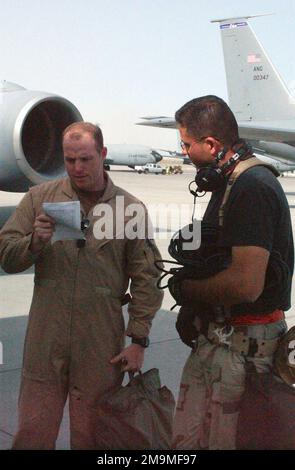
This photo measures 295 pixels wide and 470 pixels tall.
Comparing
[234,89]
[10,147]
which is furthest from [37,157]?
[234,89]

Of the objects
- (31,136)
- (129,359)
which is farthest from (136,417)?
(31,136)

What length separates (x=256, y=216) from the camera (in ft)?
7.16

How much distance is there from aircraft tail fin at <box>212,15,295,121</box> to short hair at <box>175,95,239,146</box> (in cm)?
2341

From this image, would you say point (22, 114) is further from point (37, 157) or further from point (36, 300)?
point (36, 300)

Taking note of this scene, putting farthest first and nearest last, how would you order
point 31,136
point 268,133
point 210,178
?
point 268,133 < point 31,136 < point 210,178

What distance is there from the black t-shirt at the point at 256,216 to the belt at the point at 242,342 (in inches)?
3.0

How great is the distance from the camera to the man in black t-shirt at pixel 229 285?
2.19 m

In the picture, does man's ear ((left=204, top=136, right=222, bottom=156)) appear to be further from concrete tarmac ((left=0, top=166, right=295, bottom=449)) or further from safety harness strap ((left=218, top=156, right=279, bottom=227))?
concrete tarmac ((left=0, top=166, right=295, bottom=449))

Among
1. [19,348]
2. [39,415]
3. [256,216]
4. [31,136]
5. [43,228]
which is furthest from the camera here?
[31,136]

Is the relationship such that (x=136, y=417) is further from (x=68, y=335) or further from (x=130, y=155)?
(x=130, y=155)

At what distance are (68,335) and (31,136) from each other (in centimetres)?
561

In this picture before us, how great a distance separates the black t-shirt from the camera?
7.15 feet

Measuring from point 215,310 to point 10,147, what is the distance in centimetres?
559
